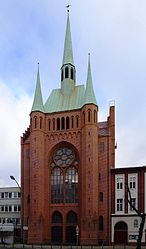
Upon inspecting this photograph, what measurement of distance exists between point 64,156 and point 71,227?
1420 centimetres

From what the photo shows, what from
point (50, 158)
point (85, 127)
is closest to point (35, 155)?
point (50, 158)

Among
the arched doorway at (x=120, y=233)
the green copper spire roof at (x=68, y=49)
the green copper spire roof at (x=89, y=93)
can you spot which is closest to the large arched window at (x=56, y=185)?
the arched doorway at (x=120, y=233)

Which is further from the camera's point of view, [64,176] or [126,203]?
[64,176]

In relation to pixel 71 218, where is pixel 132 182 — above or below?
above

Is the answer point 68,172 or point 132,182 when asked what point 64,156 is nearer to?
point 68,172

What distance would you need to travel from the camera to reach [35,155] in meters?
78.0

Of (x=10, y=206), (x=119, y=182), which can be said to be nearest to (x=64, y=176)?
(x=119, y=182)

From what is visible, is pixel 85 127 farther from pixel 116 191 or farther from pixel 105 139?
pixel 116 191

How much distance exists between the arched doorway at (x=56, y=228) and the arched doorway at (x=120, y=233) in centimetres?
1130

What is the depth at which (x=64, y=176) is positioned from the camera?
78.4m

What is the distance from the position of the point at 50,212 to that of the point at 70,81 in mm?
29722

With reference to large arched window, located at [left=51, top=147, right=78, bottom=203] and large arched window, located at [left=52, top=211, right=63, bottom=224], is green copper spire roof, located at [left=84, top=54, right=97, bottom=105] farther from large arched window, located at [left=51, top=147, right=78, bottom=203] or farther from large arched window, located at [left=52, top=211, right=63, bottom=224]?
large arched window, located at [left=52, top=211, right=63, bottom=224]

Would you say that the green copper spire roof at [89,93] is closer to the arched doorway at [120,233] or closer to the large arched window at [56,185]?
the large arched window at [56,185]

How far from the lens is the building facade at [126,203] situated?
230ft
